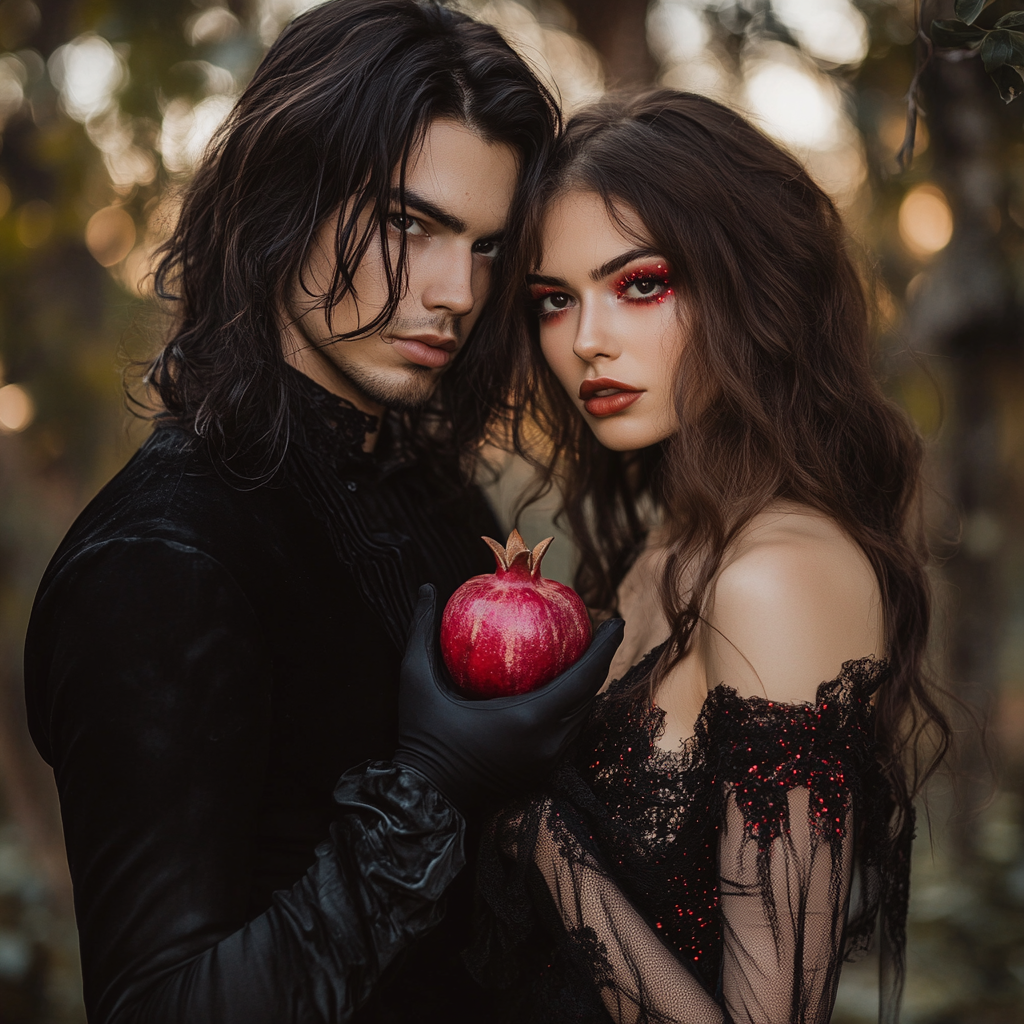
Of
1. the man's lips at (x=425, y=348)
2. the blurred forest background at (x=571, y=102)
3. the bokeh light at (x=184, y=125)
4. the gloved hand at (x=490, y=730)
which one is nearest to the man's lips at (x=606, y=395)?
the man's lips at (x=425, y=348)

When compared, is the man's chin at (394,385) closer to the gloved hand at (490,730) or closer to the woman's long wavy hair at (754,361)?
the woman's long wavy hair at (754,361)

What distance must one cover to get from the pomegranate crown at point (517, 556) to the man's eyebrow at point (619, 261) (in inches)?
26.4

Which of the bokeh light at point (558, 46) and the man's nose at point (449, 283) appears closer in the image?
the man's nose at point (449, 283)

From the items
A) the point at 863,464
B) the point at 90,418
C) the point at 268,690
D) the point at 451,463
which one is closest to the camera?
the point at 268,690

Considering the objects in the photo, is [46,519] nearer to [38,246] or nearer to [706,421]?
[38,246]

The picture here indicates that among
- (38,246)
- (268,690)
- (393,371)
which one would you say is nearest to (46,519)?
(38,246)

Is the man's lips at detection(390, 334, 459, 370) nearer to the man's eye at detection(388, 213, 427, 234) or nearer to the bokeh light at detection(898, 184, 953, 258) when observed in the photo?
the man's eye at detection(388, 213, 427, 234)

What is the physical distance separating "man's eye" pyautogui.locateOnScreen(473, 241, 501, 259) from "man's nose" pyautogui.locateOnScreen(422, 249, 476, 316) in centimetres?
8

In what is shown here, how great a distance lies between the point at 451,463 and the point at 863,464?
1140mm

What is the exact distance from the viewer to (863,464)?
→ 2.12 metres

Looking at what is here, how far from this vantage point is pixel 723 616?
165 centimetres

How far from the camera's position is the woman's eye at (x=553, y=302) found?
211cm

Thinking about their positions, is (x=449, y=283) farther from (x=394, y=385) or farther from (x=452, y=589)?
(x=452, y=589)

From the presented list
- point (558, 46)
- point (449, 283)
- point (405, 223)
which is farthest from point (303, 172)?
point (558, 46)
